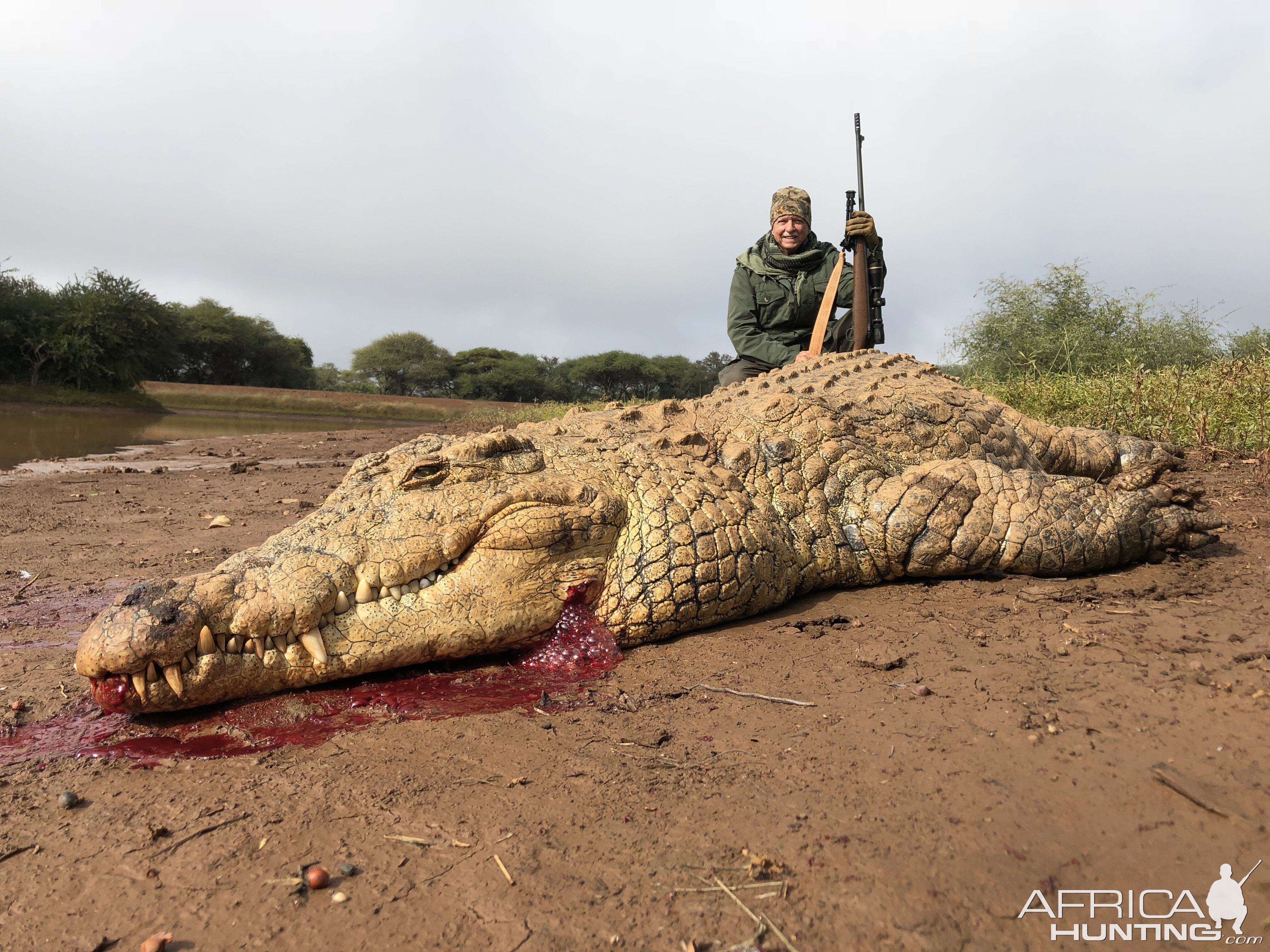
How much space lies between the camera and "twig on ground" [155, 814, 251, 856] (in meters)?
1.67

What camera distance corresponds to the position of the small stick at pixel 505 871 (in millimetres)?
1533

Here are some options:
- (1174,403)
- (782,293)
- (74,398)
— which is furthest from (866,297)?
(74,398)

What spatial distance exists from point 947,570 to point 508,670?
204 cm

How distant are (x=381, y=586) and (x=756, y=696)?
131cm

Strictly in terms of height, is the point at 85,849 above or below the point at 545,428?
below

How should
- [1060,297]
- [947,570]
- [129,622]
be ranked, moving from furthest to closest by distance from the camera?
[1060,297], [947,570], [129,622]

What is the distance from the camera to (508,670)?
8.91 ft

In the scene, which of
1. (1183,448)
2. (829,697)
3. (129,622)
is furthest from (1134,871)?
(1183,448)

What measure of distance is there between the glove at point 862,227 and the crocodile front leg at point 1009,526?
3.09 meters

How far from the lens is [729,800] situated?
5.90ft

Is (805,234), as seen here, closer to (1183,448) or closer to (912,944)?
(1183,448)

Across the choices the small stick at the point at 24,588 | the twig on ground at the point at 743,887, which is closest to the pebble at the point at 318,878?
the twig on ground at the point at 743,887

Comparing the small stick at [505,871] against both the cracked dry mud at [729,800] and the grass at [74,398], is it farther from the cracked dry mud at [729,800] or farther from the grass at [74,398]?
the grass at [74,398]

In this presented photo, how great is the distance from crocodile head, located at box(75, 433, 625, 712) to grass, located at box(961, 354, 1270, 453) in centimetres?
524
